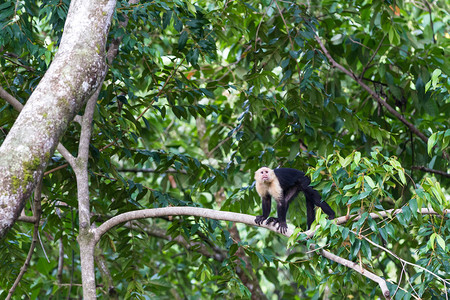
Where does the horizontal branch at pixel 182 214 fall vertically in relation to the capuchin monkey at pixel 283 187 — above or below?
above

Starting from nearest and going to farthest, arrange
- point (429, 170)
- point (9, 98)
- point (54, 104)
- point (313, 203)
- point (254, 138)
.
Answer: point (54, 104), point (9, 98), point (313, 203), point (429, 170), point (254, 138)

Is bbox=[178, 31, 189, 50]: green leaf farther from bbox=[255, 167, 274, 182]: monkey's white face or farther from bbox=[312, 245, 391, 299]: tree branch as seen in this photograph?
bbox=[312, 245, 391, 299]: tree branch

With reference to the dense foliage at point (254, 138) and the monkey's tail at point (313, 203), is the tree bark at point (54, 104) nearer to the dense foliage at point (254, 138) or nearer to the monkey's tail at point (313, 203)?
the dense foliage at point (254, 138)

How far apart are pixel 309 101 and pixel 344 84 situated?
2.46m

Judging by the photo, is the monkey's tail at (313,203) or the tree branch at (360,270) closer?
the tree branch at (360,270)

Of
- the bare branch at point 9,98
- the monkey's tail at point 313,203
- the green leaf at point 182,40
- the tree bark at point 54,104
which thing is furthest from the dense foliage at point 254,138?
the tree bark at point 54,104

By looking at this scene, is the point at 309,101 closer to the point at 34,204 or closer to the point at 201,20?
the point at 201,20

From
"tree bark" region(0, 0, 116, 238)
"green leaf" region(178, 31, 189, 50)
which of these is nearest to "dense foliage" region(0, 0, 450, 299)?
"green leaf" region(178, 31, 189, 50)

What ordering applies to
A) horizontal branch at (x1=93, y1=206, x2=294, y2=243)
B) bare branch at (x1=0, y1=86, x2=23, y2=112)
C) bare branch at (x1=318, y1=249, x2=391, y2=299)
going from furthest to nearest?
bare branch at (x1=0, y1=86, x2=23, y2=112) → horizontal branch at (x1=93, y1=206, x2=294, y2=243) → bare branch at (x1=318, y1=249, x2=391, y2=299)

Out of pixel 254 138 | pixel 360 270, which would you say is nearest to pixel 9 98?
pixel 360 270

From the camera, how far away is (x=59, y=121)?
93.7 inches

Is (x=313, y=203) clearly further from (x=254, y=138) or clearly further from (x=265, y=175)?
(x=254, y=138)

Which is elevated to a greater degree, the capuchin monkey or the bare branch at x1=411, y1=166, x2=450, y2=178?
the capuchin monkey

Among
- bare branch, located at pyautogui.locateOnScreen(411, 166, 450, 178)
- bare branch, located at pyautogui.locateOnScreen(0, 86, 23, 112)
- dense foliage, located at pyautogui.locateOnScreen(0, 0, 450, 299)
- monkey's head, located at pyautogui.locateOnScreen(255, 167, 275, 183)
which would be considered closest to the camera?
dense foliage, located at pyautogui.locateOnScreen(0, 0, 450, 299)
